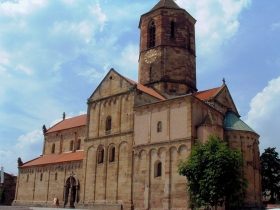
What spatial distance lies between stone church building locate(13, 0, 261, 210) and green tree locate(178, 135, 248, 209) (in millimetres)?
3103

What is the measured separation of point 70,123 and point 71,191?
1379 cm

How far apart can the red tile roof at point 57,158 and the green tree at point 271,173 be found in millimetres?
24952

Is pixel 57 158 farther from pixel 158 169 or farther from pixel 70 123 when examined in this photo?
pixel 158 169

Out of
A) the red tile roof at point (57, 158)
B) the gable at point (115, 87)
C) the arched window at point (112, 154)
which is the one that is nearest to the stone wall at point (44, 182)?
the red tile roof at point (57, 158)

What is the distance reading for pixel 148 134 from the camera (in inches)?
1173

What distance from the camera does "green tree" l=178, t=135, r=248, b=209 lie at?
22.0 m

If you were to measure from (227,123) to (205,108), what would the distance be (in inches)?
165

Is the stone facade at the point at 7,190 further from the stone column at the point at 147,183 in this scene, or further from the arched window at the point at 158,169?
the arched window at the point at 158,169

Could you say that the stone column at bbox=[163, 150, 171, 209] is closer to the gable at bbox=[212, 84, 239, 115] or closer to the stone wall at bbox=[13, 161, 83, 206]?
the gable at bbox=[212, 84, 239, 115]

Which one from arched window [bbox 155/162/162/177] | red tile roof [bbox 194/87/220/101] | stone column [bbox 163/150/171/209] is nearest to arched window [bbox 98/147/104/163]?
arched window [bbox 155/162/162/177]

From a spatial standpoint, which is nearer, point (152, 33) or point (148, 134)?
point (148, 134)

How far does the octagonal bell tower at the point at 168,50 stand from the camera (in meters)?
37.4

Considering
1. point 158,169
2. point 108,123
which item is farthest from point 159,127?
point 108,123

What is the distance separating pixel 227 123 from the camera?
32844 mm
